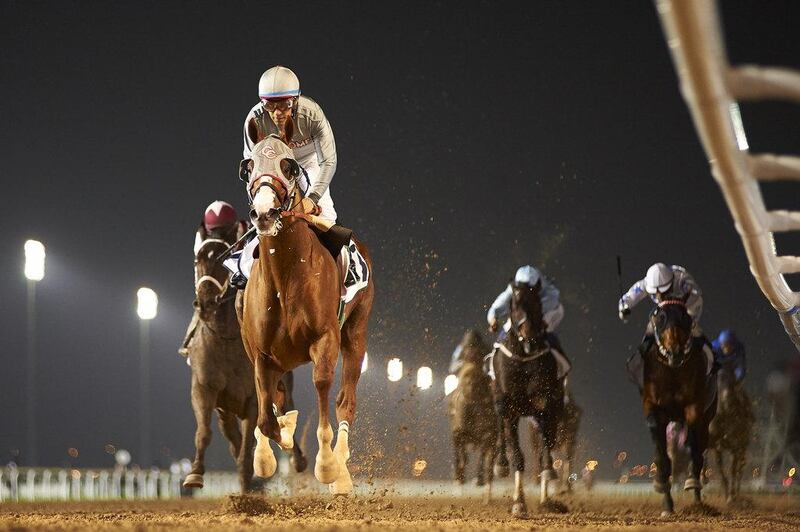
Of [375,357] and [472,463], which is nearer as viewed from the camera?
[375,357]

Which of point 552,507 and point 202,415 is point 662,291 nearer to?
point 552,507

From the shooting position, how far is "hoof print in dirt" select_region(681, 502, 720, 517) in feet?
39.9

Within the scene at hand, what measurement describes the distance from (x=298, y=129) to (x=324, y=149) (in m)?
0.28

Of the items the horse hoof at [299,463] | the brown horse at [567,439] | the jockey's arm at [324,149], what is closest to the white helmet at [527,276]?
the horse hoof at [299,463]

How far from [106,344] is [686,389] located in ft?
127

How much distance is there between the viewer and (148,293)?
891 inches

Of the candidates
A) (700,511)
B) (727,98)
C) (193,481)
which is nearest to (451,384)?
(700,511)

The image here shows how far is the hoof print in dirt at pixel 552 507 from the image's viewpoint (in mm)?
12797

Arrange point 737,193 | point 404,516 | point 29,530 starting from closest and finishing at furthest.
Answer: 1. point 737,193
2. point 29,530
3. point 404,516

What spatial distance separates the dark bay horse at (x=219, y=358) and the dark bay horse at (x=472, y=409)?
8.84m

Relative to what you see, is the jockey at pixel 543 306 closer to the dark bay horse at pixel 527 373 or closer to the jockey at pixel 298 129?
the dark bay horse at pixel 527 373

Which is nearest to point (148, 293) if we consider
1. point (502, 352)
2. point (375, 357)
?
point (375, 357)

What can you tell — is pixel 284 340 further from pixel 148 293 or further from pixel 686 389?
pixel 148 293

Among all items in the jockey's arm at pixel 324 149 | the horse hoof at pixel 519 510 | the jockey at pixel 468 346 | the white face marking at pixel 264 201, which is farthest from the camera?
the jockey at pixel 468 346
